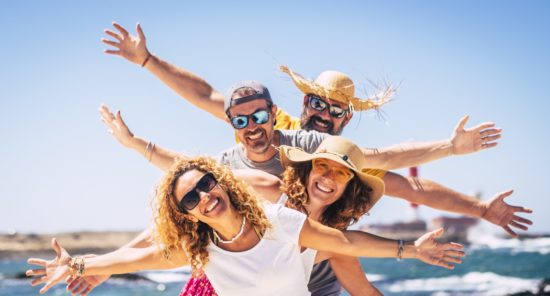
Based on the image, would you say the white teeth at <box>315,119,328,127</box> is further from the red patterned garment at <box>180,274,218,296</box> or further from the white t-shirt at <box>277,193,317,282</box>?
the red patterned garment at <box>180,274,218,296</box>

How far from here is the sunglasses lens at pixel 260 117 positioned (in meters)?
4.57

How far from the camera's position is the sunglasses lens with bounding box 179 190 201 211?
3713 mm

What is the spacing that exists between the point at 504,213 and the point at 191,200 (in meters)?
2.75

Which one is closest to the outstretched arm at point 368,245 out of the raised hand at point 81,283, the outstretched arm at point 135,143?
the raised hand at point 81,283

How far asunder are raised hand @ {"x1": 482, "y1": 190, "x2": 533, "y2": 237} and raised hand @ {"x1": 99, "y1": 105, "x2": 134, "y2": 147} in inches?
112

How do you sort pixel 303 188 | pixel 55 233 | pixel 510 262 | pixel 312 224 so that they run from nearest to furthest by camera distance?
pixel 312 224 → pixel 303 188 → pixel 510 262 → pixel 55 233

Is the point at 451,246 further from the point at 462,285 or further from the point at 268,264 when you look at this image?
the point at 462,285

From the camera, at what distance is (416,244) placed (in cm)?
391

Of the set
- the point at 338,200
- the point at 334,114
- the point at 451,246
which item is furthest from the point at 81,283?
the point at 334,114

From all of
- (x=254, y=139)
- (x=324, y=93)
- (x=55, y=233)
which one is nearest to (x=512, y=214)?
(x=324, y=93)

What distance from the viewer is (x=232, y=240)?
378 centimetres

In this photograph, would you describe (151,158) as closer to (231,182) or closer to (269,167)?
(269,167)

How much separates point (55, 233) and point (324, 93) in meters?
51.0

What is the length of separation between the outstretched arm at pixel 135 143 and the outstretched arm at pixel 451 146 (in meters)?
1.67
